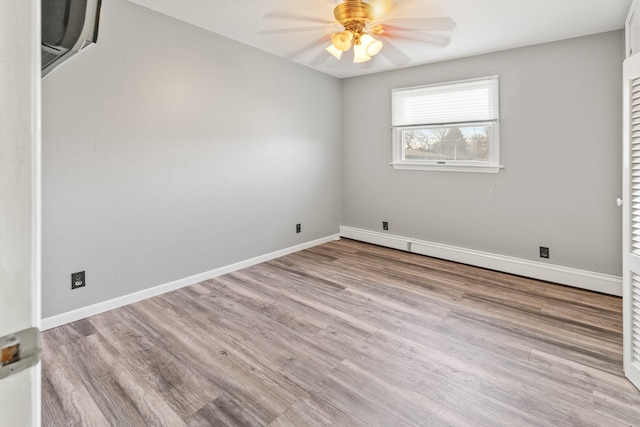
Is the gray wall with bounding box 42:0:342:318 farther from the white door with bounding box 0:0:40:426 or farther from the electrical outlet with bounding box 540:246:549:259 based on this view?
the electrical outlet with bounding box 540:246:549:259

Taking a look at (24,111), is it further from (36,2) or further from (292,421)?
(292,421)

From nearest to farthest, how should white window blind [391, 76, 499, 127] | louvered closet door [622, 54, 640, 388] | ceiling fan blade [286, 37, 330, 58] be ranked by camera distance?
louvered closet door [622, 54, 640, 388] → ceiling fan blade [286, 37, 330, 58] → white window blind [391, 76, 499, 127]

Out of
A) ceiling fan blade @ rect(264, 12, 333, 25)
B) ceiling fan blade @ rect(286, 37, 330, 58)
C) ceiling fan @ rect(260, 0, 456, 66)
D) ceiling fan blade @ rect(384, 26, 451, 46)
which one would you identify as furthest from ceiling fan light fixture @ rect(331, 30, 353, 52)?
ceiling fan blade @ rect(286, 37, 330, 58)

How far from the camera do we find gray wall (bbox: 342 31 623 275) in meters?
3.09

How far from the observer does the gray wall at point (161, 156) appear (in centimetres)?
251

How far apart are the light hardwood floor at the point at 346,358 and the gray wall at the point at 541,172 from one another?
1.84ft

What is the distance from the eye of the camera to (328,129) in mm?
4809

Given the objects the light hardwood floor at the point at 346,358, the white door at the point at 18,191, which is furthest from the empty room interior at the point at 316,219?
the white door at the point at 18,191

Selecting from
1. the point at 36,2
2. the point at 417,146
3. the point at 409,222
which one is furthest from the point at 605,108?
the point at 36,2

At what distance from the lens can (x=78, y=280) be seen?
103 inches

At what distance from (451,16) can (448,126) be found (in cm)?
142

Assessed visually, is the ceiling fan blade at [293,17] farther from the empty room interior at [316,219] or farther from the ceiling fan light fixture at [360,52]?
the ceiling fan light fixture at [360,52]

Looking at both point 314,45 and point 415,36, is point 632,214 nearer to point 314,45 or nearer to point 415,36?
point 415,36

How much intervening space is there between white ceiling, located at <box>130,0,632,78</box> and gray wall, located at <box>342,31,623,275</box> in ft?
0.76
